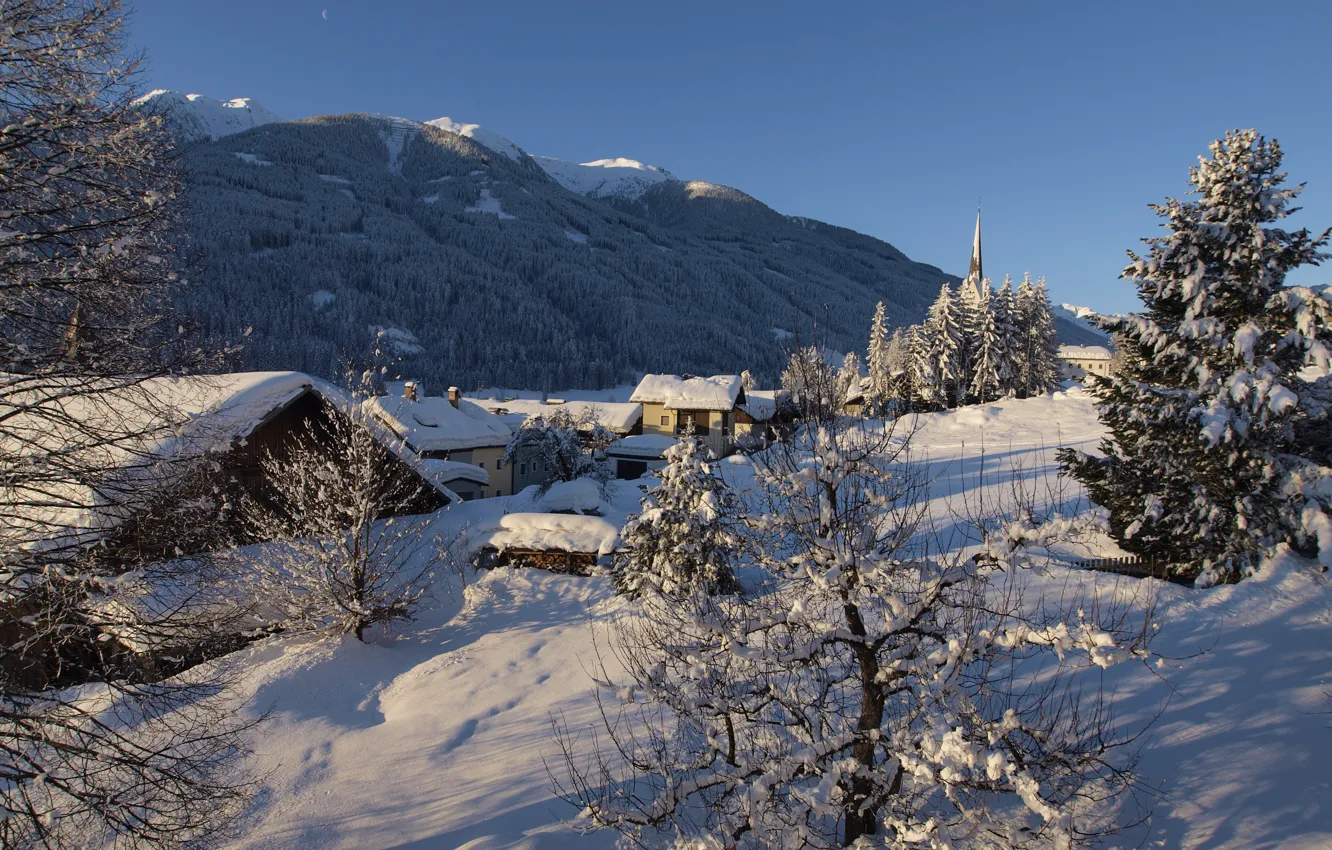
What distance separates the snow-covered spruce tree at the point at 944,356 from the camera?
172 feet

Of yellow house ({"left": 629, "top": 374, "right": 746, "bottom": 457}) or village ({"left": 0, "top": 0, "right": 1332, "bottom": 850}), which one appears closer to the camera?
village ({"left": 0, "top": 0, "right": 1332, "bottom": 850})

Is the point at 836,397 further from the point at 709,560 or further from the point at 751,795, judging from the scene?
the point at 709,560

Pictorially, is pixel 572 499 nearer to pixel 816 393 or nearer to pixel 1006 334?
pixel 816 393

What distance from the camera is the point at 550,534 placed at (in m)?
18.8

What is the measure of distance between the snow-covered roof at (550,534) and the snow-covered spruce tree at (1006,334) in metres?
46.3

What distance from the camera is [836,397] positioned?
20.0 feet

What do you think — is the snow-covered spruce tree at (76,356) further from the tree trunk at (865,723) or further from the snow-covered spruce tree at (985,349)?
the snow-covered spruce tree at (985,349)

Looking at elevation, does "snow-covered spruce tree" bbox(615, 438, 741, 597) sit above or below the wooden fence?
above

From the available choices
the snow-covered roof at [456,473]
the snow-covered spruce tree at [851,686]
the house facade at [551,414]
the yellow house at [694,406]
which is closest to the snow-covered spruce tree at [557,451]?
the house facade at [551,414]

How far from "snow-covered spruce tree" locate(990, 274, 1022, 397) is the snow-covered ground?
144 feet

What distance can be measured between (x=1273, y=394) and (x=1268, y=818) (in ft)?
28.1

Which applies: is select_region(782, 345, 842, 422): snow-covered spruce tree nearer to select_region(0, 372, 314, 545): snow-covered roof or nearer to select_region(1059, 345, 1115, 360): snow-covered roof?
select_region(0, 372, 314, 545): snow-covered roof

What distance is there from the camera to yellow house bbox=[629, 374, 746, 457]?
164 ft

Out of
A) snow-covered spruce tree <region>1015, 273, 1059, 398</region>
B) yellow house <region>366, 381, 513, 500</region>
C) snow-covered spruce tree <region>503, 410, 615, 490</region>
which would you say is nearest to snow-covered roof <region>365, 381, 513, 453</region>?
yellow house <region>366, 381, 513, 500</region>
